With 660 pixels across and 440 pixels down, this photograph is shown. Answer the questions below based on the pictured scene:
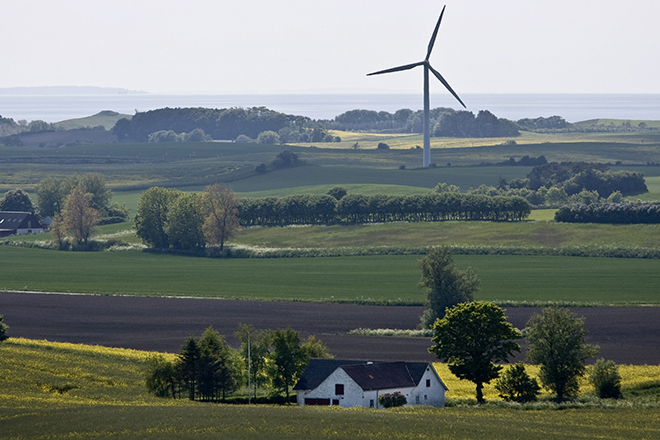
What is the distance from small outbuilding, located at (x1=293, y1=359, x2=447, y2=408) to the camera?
47469 millimetres

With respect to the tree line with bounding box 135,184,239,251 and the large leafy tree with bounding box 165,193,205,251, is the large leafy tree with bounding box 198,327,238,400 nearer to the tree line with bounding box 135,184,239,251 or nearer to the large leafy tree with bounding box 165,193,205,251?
the tree line with bounding box 135,184,239,251

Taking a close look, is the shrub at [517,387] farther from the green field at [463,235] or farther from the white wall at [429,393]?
the green field at [463,235]

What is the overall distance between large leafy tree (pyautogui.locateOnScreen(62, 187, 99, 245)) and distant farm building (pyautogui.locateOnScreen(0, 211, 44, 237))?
60.4 ft

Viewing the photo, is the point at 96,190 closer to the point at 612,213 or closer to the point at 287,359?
the point at 612,213

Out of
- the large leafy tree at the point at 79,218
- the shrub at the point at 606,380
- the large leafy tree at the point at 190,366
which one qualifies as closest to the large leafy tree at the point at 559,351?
the shrub at the point at 606,380

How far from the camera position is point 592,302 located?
76188 mm

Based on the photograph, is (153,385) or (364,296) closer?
(153,385)

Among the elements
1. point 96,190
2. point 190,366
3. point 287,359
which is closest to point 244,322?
point 287,359

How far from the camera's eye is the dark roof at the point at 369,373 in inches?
1880

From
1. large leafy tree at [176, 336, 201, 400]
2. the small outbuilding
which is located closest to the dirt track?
the small outbuilding

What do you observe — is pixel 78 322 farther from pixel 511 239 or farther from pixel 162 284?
pixel 511 239

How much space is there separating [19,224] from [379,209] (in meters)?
59.0

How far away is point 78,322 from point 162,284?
1932cm

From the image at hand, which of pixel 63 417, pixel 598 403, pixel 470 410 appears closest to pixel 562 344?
pixel 598 403
